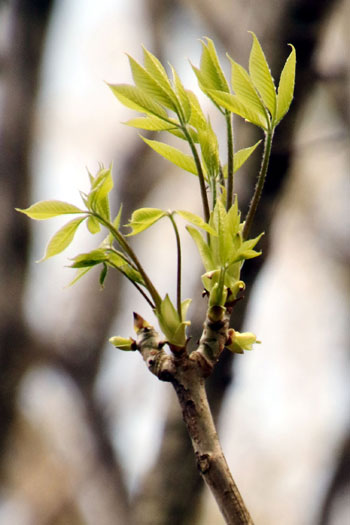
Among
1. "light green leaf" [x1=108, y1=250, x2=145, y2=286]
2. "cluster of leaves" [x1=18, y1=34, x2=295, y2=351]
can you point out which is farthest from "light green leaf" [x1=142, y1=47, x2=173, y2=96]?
"light green leaf" [x1=108, y1=250, x2=145, y2=286]

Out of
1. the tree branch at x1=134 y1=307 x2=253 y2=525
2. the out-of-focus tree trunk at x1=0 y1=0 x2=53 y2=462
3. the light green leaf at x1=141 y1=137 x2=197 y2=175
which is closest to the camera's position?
the tree branch at x1=134 y1=307 x2=253 y2=525

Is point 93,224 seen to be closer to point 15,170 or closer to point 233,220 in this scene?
point 233,220

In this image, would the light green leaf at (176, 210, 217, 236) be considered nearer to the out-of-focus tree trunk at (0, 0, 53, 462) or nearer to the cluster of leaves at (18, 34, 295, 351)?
the cluster of leaves at (18, 34, 295, 351)

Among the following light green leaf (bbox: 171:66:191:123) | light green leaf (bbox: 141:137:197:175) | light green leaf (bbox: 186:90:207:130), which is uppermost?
light green leaf (bbox: 171:66:191:123)

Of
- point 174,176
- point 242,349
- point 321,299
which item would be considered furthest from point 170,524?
point 321,299

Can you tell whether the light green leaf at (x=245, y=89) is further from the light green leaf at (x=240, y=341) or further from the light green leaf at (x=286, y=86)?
the light green leaf at (x=240, y=341)

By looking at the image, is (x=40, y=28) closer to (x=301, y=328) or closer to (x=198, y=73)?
(x=198, y=73)

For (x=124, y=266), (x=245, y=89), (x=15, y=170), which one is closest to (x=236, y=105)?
(x=245, y=89)
